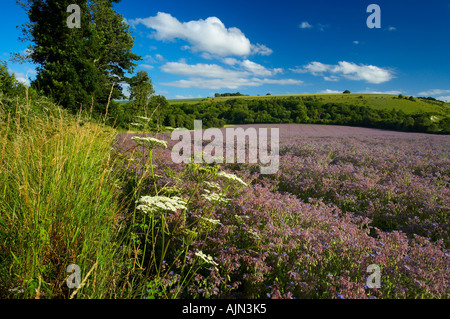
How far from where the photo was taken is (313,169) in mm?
6340

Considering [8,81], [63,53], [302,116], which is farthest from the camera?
[302,116]

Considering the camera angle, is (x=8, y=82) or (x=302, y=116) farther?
(x=302, y=116)

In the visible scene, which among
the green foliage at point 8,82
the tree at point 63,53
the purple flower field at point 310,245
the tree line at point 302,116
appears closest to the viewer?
the purple flower field at point 310,245

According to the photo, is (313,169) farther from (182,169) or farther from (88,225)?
(88,225)

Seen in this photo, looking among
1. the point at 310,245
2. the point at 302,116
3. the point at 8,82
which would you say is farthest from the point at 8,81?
the point at 302,116

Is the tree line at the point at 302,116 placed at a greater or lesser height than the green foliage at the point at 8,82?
greater

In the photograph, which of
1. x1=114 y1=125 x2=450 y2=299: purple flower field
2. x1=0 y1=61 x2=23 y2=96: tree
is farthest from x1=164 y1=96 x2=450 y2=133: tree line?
x1=114 y1=125 x2=450 y2=299: purple flower field

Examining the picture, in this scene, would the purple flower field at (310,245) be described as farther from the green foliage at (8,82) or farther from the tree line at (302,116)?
the tree line at (302,116)

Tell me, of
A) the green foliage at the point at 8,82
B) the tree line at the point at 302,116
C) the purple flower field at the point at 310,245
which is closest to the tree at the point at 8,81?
the green foliage at the point at 8,82

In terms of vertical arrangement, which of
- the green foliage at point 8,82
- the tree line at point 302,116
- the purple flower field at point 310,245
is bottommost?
the purple flower field at point 310,245

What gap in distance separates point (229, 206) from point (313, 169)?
139 inches

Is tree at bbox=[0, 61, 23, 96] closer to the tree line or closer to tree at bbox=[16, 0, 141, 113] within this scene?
tree at bbox=[16, 0, 141, 113]

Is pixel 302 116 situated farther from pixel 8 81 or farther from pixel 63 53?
pixel 8 81
